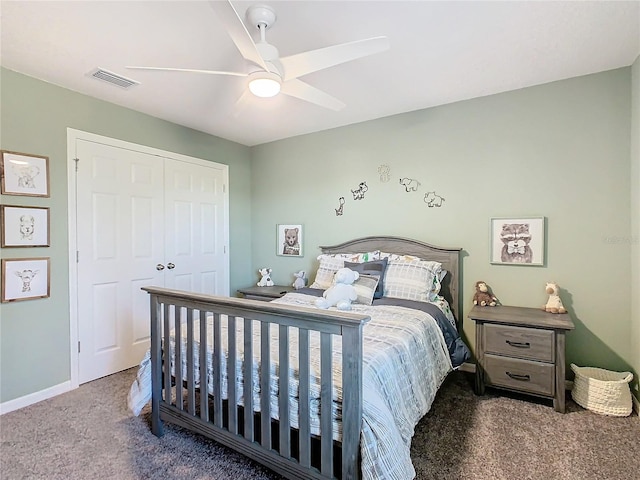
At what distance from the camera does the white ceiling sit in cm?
179

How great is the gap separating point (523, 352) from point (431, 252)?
3.63ft

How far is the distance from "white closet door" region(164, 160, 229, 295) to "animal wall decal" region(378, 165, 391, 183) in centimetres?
196

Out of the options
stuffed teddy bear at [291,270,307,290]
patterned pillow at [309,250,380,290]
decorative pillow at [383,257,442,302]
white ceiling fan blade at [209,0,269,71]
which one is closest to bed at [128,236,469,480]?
decorative pillow at [383,257,442,302]

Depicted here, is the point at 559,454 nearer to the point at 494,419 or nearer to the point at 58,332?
the point at 494,419

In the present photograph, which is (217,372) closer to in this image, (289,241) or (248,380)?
(248,380)

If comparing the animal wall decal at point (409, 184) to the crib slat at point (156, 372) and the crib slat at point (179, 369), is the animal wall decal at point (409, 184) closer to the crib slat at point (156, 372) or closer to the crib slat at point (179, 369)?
the crib slat at point (179, 369)

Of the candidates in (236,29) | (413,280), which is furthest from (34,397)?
(413,280)

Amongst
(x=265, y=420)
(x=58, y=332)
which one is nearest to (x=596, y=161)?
(x=265, y=420)

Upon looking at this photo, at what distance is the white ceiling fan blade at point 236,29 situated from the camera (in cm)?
134

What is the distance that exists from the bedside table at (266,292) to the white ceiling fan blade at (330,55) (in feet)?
7.54

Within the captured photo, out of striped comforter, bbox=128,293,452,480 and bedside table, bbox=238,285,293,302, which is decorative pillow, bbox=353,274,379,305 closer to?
striped comforter, bbox=128,293,452,480

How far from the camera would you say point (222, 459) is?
1841 mm

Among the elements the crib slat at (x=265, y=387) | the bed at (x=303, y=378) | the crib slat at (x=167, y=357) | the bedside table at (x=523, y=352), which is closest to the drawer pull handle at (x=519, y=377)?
the bedside table at (x=523, y=352)

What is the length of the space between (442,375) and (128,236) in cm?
297
